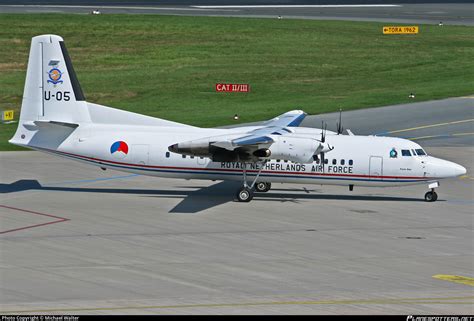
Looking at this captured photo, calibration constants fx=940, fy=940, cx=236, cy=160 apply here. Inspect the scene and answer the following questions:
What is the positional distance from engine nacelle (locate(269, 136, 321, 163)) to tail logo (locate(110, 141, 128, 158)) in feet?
Answer: 21.3

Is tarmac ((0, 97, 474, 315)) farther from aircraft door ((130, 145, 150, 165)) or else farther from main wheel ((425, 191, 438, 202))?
aircraft door ((130, 145, 150, 165))

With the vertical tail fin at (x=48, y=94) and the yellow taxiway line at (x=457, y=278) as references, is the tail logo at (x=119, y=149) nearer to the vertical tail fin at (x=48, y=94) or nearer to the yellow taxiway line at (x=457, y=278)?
the vertical tail fin at (x=48, y=94)

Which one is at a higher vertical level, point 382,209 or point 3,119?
point 3,119

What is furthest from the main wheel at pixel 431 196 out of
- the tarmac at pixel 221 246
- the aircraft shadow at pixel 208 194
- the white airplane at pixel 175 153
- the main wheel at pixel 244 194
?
the main wheel at pixel 244 194

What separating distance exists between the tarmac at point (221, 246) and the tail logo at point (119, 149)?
211 cm

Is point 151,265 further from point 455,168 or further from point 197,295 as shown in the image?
point 455,168

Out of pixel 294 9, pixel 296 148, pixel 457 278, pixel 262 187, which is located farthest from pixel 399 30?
pixel 457 278

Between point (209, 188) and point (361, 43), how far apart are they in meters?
51.7

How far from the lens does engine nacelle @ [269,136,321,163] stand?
128 ft

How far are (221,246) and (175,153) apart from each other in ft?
27.7

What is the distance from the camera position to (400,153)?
1622 inches

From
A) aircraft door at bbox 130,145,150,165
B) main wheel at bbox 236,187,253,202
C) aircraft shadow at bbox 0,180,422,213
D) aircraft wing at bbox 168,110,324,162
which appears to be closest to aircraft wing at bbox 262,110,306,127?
aircraft wing at bbox 168,110,324,162

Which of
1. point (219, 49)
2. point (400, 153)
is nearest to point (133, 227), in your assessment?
point (400, 153)
